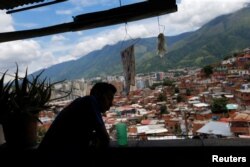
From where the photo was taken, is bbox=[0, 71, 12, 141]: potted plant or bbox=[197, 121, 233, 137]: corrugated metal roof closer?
bbox=[197, 121, 233, 137]: corrugated metal roof

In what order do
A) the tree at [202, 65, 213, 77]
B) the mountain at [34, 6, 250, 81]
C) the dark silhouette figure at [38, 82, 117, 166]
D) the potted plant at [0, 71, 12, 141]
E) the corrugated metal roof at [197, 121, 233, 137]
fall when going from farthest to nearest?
the tree at [202, 65, 213, 77] → the mountain at [34, 6, 250, 81] → the potted plant at [0, 71, 12, 141] → the corrugated metal roof at [197, 121, 233, 137] → the dark silhouette figure at [38, 82, 117, 166]

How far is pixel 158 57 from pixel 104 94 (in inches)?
41.5

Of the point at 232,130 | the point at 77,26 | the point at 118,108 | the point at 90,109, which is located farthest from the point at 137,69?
the point at 90,109

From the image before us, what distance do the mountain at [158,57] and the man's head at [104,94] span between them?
2.82 ft

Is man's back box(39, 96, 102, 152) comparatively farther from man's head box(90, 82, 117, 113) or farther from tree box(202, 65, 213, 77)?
tree box(202, 65, 213, 77)

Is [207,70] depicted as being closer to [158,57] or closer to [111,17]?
[158,57]

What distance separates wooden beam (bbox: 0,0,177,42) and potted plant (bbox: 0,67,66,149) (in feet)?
1.33

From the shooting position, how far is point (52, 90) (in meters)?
2.73

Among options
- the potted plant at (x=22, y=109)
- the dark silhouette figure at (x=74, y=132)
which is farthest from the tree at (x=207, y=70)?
the dark silhouette figure at (x=74, y=132)

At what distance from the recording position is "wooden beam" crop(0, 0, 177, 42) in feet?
7.17

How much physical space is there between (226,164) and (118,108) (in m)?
1.58

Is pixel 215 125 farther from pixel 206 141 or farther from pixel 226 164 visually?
pixel 226 164

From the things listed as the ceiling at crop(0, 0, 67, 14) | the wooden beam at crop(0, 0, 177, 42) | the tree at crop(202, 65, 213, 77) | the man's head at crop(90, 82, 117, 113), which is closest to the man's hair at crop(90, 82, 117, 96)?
the man's head at crop(90, 82, 117, 113)

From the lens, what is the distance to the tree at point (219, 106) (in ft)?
9.82
